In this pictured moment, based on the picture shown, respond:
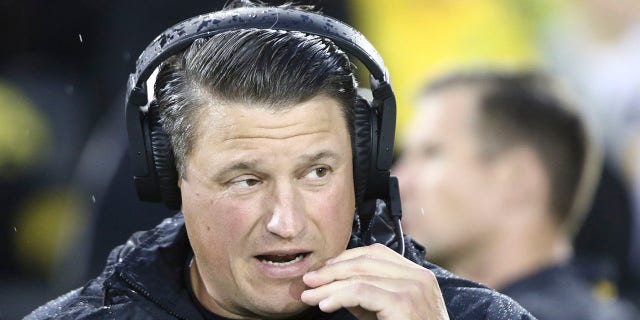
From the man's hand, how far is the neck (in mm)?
2284

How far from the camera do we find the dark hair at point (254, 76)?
2480 millimetres

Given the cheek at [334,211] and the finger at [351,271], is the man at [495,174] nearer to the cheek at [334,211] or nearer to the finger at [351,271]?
the cheek at [334,211]

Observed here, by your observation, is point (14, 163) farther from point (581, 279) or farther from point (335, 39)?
point (335, 39)

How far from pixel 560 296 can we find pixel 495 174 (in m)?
0.62

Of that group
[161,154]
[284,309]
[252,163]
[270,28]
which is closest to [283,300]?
[284,309]

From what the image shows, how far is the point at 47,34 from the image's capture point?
5.02 metres

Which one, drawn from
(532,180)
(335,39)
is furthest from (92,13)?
(335,39)

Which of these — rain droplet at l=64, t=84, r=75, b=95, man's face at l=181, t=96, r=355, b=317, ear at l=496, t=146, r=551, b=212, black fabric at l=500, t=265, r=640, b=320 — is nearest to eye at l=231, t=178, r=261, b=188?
man's face at l=181, t=96, r=355, b=317

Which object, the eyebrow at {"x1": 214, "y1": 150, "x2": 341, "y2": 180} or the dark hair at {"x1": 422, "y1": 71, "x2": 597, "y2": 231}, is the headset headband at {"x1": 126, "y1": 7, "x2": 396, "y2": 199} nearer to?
the eyebrow at {"x1": 214, "y1": 150, "x2": 341, "y2": 180}

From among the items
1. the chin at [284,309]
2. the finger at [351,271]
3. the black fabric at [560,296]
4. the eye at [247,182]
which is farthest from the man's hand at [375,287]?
the black fabric at [560,296]

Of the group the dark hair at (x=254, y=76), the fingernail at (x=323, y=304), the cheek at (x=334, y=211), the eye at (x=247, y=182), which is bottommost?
the fingernail at (x=323, y=304)

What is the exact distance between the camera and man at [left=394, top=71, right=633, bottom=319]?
184 inches

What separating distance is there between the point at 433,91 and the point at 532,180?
1.50 ft

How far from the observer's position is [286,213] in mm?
2398
